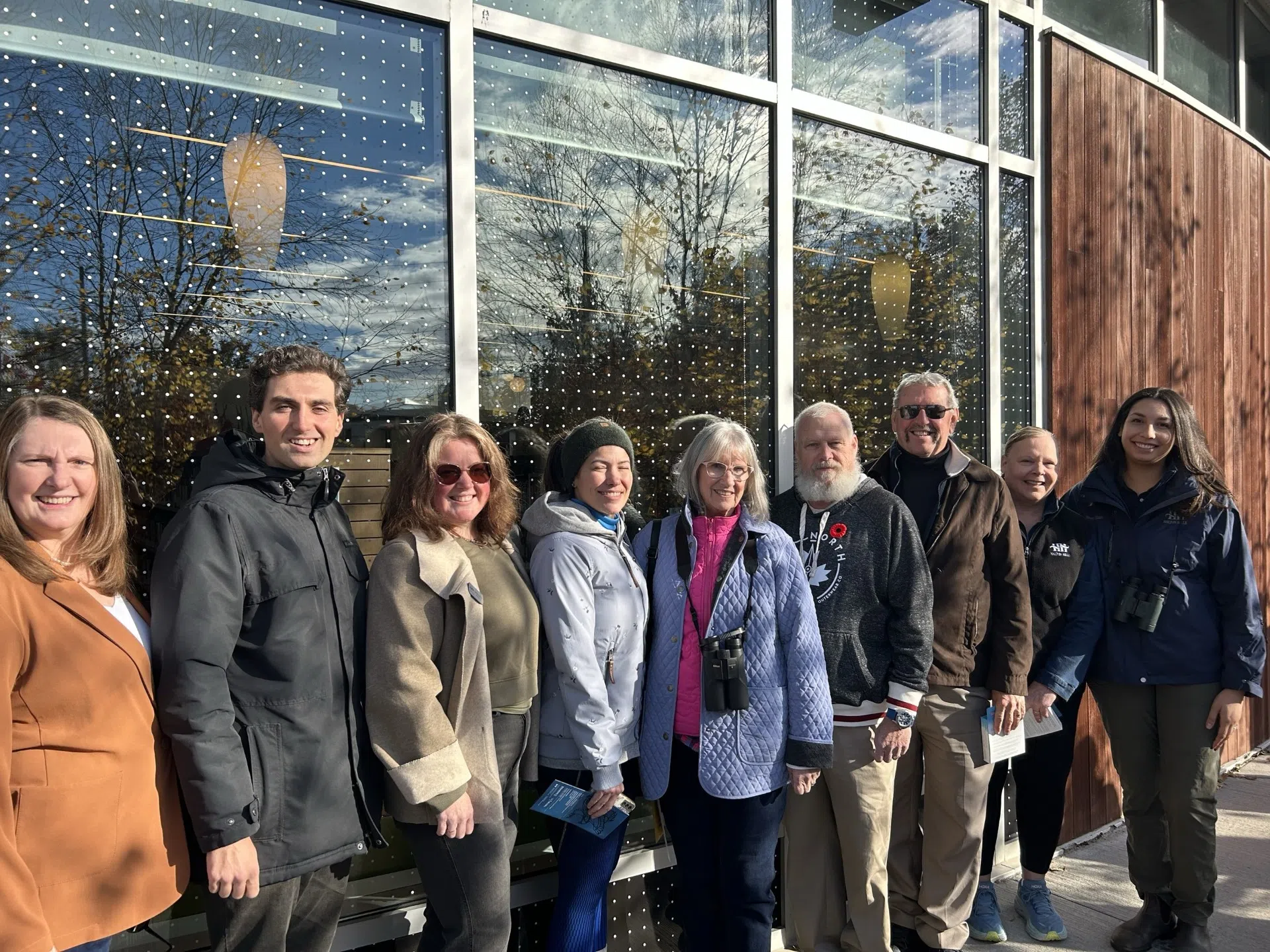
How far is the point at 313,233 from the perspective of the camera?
2830 millimetres

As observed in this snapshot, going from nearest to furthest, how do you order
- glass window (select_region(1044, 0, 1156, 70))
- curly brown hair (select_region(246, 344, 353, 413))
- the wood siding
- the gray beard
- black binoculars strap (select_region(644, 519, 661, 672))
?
curly brown hair (select_region(246, 344, 353, 413)) → black binoculars strap (select_region(644, 519, 661, 672)) → the gray beard → the wood siding → glass window (select_region(1044, 0, 1156, 70))

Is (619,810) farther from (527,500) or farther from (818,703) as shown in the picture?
(527,500)

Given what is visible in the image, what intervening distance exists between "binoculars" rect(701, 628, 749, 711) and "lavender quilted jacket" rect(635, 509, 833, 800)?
0.12ft

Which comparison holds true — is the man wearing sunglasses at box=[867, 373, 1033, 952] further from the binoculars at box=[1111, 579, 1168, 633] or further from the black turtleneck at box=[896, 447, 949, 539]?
the binoculars at box=[1111, 579, 1168, 633]

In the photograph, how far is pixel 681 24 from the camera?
3.65 meters

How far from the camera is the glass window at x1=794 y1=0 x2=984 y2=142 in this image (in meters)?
4.05

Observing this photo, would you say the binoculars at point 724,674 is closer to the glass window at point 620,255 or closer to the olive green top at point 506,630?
the olive green top at point 506,630

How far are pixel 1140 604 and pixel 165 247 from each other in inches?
139

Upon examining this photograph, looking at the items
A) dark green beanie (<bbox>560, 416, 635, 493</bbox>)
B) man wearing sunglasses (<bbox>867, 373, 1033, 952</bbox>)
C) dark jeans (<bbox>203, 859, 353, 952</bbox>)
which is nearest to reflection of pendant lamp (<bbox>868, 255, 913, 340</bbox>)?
man wearing sunglasses (<bbox>867, 373, 1033, 952</bbox>)

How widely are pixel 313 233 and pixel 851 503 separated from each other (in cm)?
191

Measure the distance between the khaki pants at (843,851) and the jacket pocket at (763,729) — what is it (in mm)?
404

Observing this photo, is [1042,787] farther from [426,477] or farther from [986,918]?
[426,477]

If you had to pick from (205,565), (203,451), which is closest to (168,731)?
(205,565)

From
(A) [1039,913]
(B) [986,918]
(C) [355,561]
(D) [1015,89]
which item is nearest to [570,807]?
(C) [355,561]
